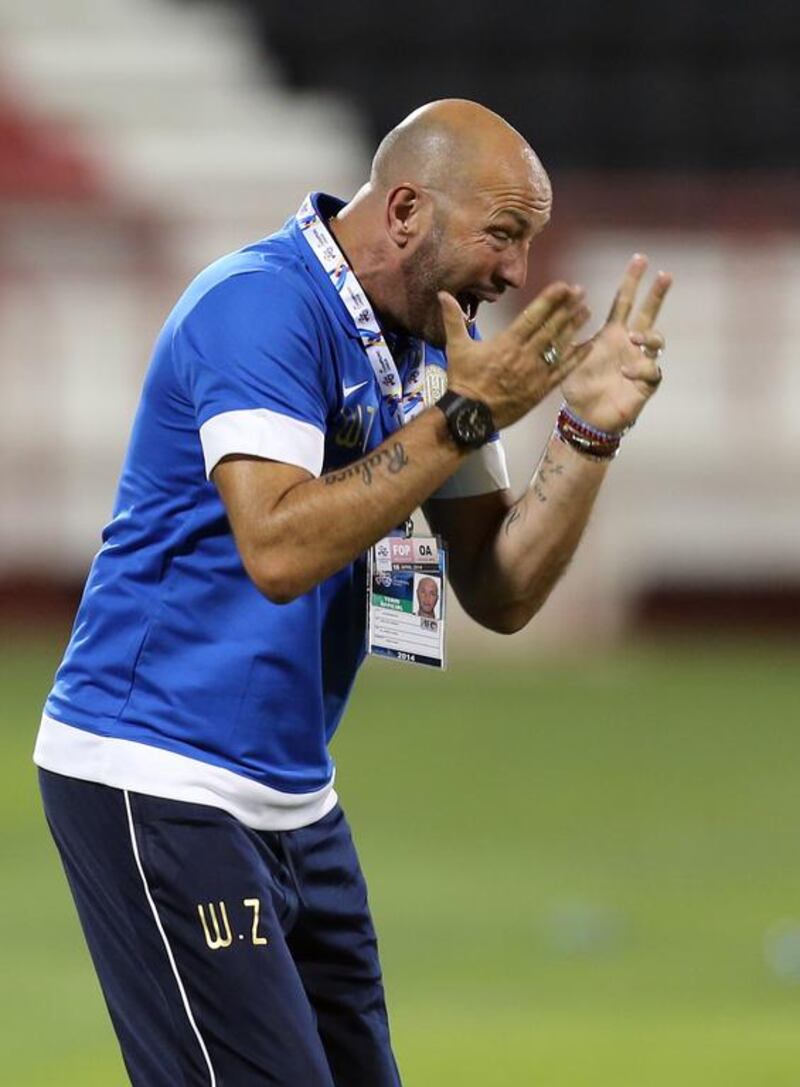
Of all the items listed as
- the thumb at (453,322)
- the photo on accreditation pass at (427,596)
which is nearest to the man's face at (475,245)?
the thumb at (453,322)

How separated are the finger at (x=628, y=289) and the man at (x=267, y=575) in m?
0.02

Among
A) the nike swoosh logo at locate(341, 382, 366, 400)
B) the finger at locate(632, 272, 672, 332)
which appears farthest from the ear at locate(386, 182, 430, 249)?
the finger at locate(632, 272, 672, 332)

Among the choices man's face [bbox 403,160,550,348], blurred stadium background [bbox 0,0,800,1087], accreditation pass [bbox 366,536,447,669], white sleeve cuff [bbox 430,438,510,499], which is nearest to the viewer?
man's face [bbox 403,160,550,348]

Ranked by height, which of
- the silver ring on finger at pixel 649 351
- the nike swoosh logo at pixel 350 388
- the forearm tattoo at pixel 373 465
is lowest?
the forearm tattoo at pixel 373 465

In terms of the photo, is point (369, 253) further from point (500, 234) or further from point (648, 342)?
point (648, 342)

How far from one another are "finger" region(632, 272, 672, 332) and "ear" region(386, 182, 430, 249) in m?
0.47

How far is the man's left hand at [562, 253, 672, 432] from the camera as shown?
13.3 feet

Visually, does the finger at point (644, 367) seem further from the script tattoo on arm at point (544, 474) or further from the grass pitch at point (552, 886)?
the grass pitch at point (552, 886)

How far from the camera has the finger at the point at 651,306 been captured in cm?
404

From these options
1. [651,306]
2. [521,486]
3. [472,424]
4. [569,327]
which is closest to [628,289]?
[651,306]

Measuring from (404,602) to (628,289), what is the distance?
644 mm

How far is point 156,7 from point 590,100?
3220mm

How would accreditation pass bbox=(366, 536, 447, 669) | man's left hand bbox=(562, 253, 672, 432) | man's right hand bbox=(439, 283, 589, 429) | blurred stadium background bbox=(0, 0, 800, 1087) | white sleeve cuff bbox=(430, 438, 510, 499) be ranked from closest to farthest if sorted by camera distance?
man's right hand bbox=(439, 283, 589, 429) < accreditation pass bbox=(366, 536, 447, 669) < man's left hand bbox=(562, 253, 672, 432) < white sleeve cuff bbox=(430, 438, 510, 499) < blurred stadium background bbox=(0, 0, 800, 1087)

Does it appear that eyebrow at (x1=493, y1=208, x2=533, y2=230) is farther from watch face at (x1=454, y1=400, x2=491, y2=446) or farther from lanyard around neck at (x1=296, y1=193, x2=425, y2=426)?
watch face at (x1=454, y1=400, x2=491, y2=446)
